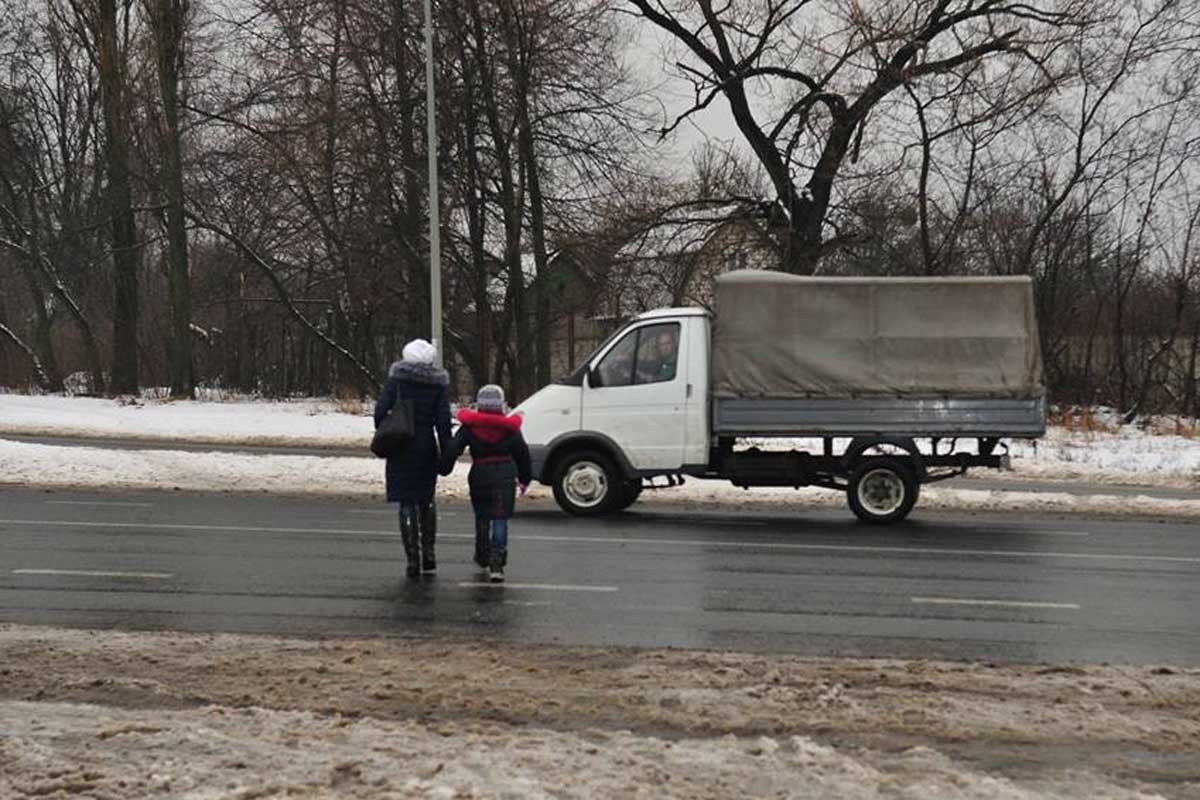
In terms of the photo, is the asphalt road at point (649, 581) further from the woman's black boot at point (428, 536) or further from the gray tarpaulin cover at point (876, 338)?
the gray tarpaulin cover at point (876, 338)

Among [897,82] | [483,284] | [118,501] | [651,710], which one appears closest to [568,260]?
[483,284]

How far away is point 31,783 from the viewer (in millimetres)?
4344

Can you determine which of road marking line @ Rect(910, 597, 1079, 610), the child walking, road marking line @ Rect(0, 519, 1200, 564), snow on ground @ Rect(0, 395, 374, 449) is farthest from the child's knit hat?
snow on ground @ Rect(0, 395, 374, 449)

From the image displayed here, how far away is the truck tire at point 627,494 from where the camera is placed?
558 inches

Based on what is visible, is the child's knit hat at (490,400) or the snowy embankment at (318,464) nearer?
the child's knit hat at (490,400)

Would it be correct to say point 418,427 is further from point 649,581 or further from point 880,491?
point 880,491

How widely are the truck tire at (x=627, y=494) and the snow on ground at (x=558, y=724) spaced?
→ 7096 mm

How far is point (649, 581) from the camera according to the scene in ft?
31.8

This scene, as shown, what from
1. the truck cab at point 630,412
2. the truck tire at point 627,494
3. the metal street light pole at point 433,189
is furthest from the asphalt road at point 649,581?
the metal street light pole at point 433,189

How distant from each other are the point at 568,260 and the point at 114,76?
63.0 feet

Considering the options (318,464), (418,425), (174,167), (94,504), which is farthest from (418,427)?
(174,167)

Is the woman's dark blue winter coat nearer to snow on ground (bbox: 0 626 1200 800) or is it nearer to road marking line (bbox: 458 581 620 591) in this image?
road marking line (bbox: 458 581 620 591)

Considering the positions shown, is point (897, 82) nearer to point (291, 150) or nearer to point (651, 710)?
point (291, 150)

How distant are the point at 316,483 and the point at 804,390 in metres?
7.72
